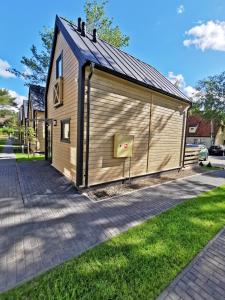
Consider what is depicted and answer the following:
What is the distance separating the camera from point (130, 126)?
6.80 m

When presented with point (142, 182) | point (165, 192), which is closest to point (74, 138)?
point (142, 182)

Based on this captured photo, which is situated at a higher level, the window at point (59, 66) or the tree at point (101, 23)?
the tree at point (101, 23)

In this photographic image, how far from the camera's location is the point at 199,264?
8.86ft

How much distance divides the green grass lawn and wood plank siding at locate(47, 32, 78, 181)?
378 cm

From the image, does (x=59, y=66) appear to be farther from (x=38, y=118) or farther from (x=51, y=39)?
(x=51, y=39)

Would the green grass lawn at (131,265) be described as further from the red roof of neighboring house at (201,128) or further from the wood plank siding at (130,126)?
the red roof of neighboring house at (201,128)

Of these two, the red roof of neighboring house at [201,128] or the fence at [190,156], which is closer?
the fence at [190,156]

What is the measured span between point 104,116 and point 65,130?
2533 mm

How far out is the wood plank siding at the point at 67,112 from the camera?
20.9 feet

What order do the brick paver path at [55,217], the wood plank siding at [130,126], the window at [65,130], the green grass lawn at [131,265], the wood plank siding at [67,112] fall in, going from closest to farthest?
the green grass lawn at [131,265], the brick paver path at [55,217], the wood plank siding at [130,126], the wood plank siding at [67,112], the window at [65,130]

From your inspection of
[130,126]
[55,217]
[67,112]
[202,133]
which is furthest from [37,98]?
[202,133]

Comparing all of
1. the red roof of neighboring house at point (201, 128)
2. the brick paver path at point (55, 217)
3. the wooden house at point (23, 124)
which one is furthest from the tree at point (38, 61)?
the red roof of neighboring house at point (201, 128)

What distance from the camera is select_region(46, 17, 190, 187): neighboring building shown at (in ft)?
18.4

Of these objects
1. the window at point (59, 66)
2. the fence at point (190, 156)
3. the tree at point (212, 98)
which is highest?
the tree at point (212, 98)
